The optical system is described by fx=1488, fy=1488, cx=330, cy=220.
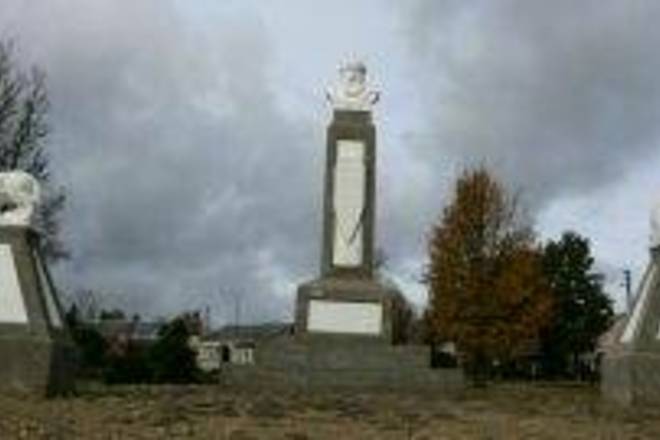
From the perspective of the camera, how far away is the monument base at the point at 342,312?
24641 mm

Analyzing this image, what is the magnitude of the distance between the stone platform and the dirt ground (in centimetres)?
354

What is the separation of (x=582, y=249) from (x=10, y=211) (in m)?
45.2

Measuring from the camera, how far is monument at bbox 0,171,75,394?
1834cm

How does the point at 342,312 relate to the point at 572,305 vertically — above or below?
below

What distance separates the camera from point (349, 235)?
83.7 ft

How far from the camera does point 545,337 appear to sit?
58375 mm

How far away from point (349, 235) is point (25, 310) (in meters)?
7.87

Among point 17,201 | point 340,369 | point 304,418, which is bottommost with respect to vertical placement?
point 304,418

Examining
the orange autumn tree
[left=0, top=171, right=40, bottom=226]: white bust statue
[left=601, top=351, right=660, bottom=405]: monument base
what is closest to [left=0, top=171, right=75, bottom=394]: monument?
[left=0, top=171, right=40, bottom=226]: white bust statue

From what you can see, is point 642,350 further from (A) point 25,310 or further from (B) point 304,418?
(A) point 25,310

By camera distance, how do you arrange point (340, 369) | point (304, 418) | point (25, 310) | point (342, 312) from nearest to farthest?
1. point (304, 418)
2. point (25, 310)
3. point (340, 369)
4. point (342, 312)

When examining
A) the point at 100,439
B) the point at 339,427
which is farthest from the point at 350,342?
the point at 100,439

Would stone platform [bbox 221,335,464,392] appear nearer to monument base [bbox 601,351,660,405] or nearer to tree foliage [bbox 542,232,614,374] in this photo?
monument base [bbox 601,351,660,405]

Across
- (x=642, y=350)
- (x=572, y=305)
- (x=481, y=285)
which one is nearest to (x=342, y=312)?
(x=642, y=350)
